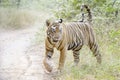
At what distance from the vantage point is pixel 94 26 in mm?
8945

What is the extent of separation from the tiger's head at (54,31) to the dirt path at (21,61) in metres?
0.70

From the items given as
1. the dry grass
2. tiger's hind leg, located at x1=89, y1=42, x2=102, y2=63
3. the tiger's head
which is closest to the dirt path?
the tiger's head

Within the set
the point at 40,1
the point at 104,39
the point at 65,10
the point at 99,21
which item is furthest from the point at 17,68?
the point at 40,1

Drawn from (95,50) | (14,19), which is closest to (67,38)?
(95,50)

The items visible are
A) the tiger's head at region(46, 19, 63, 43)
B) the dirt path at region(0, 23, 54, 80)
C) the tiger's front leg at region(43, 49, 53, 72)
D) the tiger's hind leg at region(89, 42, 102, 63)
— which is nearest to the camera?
the tiger's head at region(46, 19, 63, 43)

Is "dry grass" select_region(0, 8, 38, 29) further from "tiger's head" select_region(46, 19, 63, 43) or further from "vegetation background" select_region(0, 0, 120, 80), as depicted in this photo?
"tiger's head" select_region(46, 19, 63, 43)

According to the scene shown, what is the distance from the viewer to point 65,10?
35.2 feet

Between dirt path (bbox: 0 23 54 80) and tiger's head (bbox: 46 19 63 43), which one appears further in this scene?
dirt path (bbox: 0 23 54 80)

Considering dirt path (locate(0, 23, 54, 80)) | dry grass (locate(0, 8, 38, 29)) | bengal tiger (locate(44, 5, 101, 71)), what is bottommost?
dry grass (locate(0, 8, 38, 29))

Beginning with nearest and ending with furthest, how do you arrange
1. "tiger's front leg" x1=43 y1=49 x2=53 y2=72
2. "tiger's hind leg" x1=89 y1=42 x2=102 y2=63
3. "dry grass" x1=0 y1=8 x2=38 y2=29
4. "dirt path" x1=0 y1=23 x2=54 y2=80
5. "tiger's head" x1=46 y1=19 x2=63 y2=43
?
"tiger's head" x1=46 y1=19 x2=63 y2=43
"tiger's front leg" x1=43 y1=49 x2=53 y2=72
"dirt path" x1=0 y1=23 x2=54 y2=80
"tiger's hind leg" x1=89 y1=42 x2=102 y2=63
"dry grass" x1=0 y1=8 x2=38 y2=29

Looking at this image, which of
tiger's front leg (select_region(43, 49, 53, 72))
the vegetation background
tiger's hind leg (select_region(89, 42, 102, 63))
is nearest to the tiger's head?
tiger's front leg (select_region(43, 49, 53, 72))

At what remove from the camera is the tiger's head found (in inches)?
206

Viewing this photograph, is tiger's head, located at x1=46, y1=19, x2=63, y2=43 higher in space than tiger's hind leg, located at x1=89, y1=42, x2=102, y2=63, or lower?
higher

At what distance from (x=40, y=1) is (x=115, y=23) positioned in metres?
13.5
